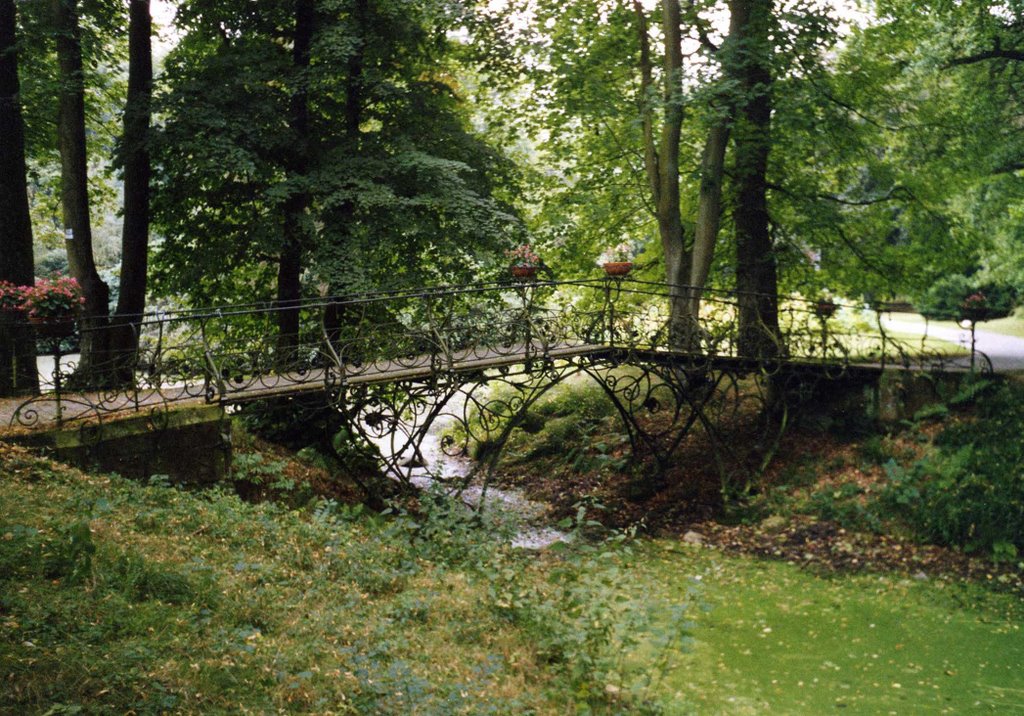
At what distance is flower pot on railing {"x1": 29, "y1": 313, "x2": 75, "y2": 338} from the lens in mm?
9492

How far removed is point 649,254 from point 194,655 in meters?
12.7

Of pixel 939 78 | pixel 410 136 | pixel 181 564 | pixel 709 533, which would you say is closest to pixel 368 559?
pixel 181 564

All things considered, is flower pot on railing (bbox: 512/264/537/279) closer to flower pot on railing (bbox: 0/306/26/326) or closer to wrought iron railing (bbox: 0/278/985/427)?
wrought iron railing (bbox: 0/278/985/427)

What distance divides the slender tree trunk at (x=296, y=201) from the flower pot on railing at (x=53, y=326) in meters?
3.28

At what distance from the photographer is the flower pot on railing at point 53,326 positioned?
31.1ft

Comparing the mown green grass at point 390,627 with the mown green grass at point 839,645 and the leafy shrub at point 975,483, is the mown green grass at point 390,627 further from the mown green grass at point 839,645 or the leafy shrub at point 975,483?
the leafy shrub at point 975,483

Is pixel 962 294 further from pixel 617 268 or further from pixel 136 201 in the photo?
pixel 136 201

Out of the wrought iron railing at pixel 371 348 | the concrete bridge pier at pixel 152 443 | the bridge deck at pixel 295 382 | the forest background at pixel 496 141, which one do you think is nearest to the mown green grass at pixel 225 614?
the concrete bridge pier at pixel 152 443

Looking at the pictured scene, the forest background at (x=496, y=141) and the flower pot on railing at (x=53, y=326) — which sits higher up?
the forest background at (x=496, y=141)

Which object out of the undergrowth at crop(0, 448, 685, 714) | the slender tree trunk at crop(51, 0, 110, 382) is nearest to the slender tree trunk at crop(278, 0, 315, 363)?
the slender tree trunk at crop(51, 0, 110, 382)

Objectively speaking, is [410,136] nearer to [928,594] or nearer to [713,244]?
[713,244]

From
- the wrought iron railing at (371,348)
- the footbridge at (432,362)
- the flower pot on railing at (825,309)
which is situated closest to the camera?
the wrought iron railing at (371,348)

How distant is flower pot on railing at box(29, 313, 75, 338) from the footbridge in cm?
4

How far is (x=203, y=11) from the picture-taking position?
41.1 ft
